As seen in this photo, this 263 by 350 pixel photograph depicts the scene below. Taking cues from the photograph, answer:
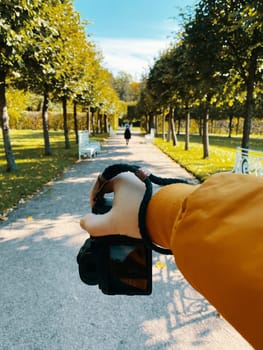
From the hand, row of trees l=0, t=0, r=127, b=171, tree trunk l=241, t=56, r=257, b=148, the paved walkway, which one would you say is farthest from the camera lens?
tree trunk l=241, t=56, r=257, b=148

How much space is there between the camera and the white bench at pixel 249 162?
26.0ft

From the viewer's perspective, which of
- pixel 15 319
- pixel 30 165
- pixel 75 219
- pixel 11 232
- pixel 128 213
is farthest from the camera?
pixel 30 165

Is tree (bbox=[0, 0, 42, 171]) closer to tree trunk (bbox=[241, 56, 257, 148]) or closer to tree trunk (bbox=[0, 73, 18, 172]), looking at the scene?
tree trunk (bbox=[0, 73, 18, 172])

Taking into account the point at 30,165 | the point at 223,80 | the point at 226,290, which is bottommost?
the point at 30,165

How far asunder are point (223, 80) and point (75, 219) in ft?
23.5

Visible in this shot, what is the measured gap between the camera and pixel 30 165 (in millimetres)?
12328

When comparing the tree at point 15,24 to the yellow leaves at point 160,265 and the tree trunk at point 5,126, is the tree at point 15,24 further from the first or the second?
the yellow leaves at point 160,265

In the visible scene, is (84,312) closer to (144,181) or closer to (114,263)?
(114,263)

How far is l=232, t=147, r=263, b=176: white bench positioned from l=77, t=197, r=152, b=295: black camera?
266 inches

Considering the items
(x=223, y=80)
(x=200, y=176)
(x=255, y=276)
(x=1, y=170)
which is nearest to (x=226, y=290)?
(x=255, y=276)

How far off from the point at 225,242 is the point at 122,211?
1.41 feet

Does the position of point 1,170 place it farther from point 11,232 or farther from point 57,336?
point 57,336

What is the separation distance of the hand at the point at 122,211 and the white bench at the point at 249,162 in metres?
6.88

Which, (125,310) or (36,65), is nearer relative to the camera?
(125,310)
